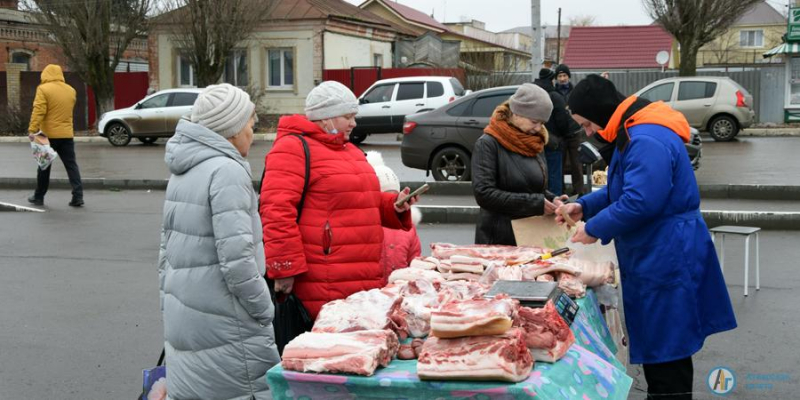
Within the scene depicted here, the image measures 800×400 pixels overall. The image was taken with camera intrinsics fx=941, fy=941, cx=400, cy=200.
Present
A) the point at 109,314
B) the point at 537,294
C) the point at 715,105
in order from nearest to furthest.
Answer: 1. the point at 537,294
2. the point at 109,314
3. the point at 715,105

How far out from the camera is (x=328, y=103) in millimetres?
4766

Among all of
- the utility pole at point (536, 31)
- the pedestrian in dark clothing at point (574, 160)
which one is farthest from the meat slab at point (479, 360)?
the utility pole at point (536, 31)

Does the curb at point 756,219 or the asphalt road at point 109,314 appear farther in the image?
the curb at point 756,219

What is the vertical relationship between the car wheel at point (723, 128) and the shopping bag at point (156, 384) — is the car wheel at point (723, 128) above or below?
above

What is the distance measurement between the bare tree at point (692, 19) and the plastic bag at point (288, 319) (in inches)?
1137

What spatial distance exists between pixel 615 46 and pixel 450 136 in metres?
30.5

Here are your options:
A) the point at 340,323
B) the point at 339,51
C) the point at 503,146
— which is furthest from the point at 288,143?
the point at 339,51

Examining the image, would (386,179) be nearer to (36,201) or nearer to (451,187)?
(451,187)

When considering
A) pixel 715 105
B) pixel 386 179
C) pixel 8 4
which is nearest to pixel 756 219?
pixel 386 179

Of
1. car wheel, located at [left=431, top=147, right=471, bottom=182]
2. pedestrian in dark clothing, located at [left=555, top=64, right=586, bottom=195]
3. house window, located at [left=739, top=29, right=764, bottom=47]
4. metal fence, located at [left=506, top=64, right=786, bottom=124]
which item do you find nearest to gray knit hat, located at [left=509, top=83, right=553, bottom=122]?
pedestrian in dark clothing, located at [left=555, top=64, right=586, bottom=195]

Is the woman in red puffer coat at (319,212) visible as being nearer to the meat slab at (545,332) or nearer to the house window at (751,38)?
the meat slab at (545,332)

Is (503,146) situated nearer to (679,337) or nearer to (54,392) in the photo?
(679,337)

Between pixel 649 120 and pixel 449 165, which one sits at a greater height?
pixel 649 120

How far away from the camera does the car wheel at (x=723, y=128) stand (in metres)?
25.5
